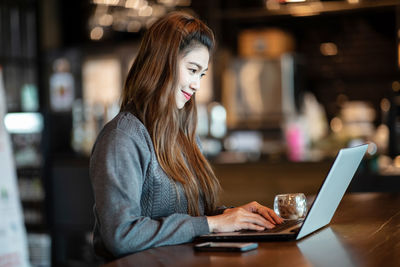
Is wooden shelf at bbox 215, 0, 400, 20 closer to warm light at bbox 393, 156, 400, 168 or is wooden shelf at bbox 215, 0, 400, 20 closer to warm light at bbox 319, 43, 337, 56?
A: warm light at bbox 319, 43, 337, 56

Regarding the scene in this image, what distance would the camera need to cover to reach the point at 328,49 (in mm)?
7699

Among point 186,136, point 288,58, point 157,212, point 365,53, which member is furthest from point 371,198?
point 365,53

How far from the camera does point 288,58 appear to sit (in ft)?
22.6

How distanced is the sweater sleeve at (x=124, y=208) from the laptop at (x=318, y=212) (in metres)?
0.07

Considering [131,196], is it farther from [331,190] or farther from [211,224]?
[331,190]

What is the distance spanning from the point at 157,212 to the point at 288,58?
532cm

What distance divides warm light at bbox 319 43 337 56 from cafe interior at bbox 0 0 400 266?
17mm

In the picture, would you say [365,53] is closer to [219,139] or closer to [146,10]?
[219,139]

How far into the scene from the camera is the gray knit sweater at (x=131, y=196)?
157 centimetres

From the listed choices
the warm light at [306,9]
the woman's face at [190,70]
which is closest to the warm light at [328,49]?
the warm light at [306,9]

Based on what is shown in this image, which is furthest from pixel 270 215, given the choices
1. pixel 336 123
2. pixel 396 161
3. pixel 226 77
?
pixel 336 123

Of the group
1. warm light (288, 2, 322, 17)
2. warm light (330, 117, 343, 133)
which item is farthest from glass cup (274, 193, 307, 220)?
warm light (330, 117, 343, 133)

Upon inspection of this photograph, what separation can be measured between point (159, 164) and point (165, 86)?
0.74ft

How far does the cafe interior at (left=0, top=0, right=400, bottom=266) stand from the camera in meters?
5.50
